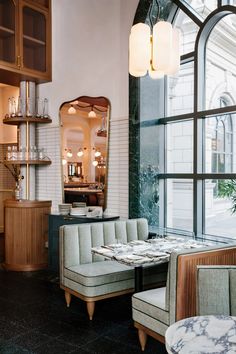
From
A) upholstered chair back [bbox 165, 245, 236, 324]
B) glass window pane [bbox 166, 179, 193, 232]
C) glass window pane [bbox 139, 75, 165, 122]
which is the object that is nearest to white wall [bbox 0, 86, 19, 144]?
glass window pane [bbox 139, 75, 165, 122]

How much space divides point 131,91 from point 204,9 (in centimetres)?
127

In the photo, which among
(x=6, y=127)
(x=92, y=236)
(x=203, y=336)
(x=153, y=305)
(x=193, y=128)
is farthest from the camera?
(x=6, y=127)

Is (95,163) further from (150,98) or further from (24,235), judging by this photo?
(24,235)

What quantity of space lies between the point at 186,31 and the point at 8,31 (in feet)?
8.14

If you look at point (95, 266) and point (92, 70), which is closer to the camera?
point (95, 266)

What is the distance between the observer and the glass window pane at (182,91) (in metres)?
4.51

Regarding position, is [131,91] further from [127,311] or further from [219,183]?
[127,311]

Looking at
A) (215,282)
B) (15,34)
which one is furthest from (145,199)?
(15,34)

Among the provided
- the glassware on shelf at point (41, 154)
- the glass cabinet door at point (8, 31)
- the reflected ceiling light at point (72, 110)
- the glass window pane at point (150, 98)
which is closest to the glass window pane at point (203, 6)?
the glass window pane at point (150, 98)

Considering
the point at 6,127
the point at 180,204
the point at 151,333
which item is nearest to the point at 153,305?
the point at 151,333

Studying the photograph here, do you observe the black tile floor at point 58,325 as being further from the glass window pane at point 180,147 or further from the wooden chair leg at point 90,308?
the glass window pane at point 180,147

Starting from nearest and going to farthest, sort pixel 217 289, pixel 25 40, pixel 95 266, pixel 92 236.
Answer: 1. pixel 217 289
2. pixel 95 266
3. pixel 92 236
4. pixel 25 40

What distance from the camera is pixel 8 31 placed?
5.20 metres

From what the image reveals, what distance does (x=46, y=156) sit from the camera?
5.75 meters
